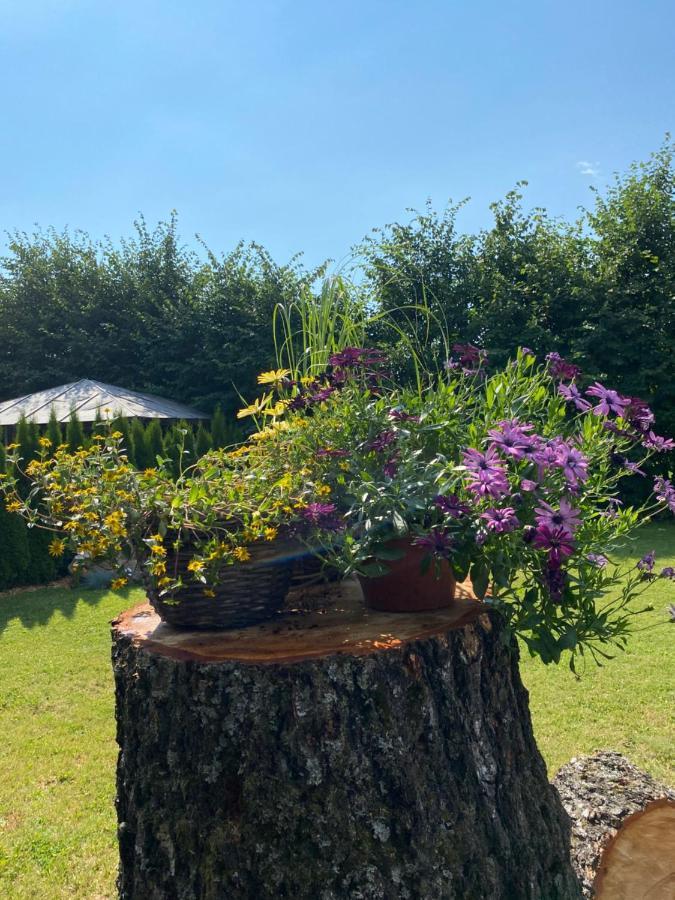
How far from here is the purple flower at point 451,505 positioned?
1630 mm

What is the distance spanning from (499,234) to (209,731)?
1276 centimetres

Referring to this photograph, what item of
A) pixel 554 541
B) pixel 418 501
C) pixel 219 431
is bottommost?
pixel 554 541

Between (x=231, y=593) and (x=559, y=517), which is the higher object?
(x=559, y=517)

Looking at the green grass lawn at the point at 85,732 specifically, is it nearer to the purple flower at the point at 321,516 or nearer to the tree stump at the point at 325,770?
the tree stump at the point at 325,770

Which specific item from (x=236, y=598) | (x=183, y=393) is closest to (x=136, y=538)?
(x=236, y=598)

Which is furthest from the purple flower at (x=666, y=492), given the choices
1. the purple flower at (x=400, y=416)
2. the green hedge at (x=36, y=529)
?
the green hedge at (x=36, y=529)

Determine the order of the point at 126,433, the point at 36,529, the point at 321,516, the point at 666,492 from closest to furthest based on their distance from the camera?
the point at 321,516 < the point at 666,492 < the point at 36,529 < the point at 126,433

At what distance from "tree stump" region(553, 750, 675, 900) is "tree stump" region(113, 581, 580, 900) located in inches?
8.5

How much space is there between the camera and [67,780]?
3.26m

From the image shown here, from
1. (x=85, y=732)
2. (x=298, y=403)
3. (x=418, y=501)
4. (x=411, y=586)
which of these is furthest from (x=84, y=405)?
(x=418, y=501)

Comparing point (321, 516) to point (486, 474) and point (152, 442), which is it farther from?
point (152, 442)

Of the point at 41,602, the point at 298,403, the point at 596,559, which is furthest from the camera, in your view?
the point at 41,602

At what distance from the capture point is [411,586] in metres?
1.92

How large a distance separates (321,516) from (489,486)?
1.45ft
